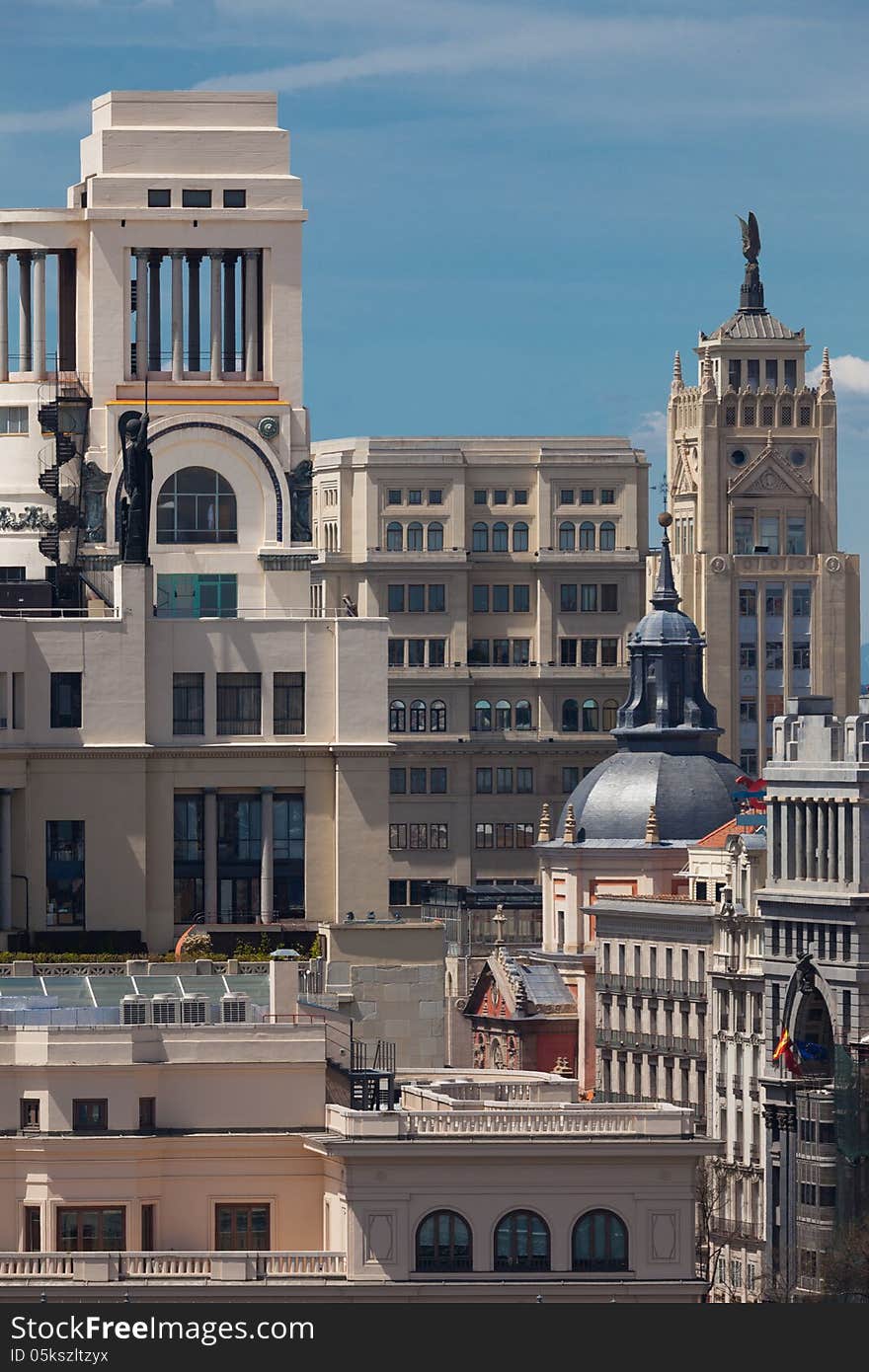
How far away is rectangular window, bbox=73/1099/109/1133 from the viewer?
159m

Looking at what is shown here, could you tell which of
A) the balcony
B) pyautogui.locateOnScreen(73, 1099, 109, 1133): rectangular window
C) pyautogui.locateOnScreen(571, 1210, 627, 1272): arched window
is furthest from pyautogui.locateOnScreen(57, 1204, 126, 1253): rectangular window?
pyautogui.locateOnScreen(571, 1210, 627, 1272): arched window

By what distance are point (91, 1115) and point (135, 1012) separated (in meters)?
6.33

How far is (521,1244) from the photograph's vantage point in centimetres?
15775

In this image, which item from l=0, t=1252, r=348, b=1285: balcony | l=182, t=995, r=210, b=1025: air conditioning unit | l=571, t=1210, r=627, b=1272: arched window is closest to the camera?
l=0, t=1252, r=348, b=1285: balcony

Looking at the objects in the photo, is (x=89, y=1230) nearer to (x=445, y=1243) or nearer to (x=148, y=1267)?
(x=148, y=1267)

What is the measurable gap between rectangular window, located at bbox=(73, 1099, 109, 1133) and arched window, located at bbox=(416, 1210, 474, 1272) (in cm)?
919

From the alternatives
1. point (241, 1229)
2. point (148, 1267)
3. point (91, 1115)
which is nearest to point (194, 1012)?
point (91, 1115)

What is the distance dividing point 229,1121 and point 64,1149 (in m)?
5.22

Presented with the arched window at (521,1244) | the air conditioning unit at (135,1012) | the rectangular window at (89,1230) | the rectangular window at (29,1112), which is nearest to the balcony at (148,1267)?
the rectangular window at (89,1230)

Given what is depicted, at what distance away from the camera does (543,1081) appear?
172375 millimetres

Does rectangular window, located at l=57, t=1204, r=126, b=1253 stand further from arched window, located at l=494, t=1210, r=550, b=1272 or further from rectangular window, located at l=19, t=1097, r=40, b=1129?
arched window, located at l=494, t=1210, r=550, b=1272
